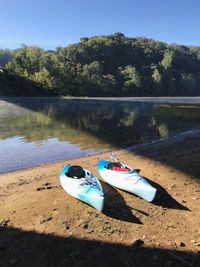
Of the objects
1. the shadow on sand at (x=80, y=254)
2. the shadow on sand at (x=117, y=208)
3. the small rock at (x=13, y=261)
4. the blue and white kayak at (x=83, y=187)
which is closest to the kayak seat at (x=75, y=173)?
the blue and white kayak at (x=83, y=187)

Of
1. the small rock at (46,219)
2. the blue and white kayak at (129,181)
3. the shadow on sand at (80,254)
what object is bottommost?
the small rock at (46,219)

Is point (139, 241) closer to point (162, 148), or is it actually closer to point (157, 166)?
point (157, 166)

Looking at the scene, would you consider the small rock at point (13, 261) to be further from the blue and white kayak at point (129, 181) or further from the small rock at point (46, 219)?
the blue and white kayak at point (129, 181)

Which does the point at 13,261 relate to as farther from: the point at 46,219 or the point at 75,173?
the point at 75,173

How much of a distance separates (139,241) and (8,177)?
8.98 meters

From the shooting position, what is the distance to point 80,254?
775 centimetres

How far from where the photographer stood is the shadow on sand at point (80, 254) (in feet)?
24.2

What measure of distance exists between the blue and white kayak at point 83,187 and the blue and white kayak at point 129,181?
1.02 m

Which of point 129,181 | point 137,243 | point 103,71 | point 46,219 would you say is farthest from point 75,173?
point 103,71

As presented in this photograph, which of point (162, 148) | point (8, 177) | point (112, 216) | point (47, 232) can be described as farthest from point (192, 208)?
point (162, 148)

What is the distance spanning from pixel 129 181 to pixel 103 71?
153 m

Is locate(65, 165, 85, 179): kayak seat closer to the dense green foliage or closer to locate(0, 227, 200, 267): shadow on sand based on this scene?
locate(0, 227, 200, 267): shadow on sand

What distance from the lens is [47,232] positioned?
351 inches

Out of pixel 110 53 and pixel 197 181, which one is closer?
pixel 197 181
